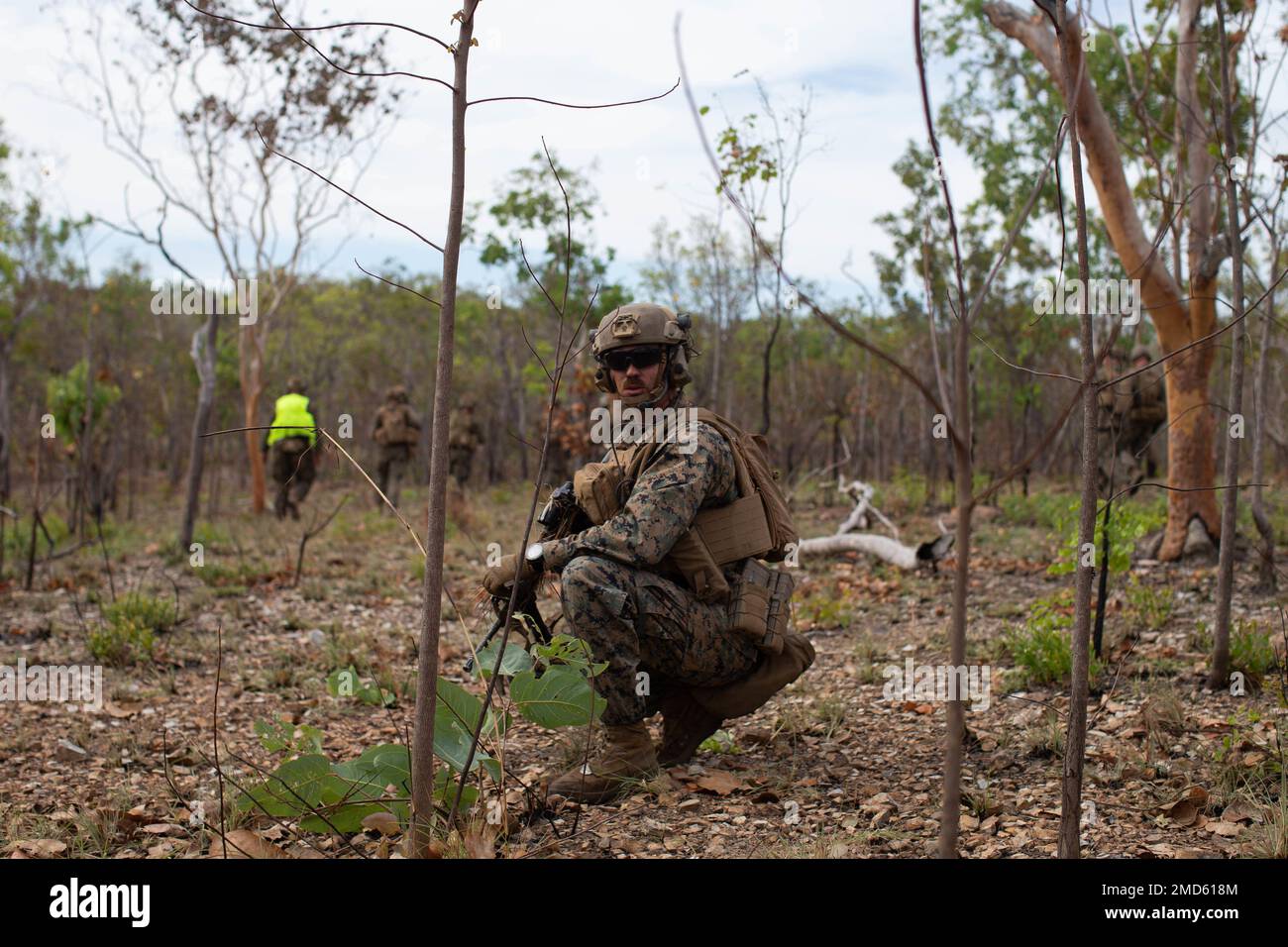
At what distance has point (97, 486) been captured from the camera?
10.1 meters

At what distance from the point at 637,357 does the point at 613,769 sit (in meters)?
1.30

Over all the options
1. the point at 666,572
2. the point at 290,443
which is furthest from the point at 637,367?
the point at 290,443

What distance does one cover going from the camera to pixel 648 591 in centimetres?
325

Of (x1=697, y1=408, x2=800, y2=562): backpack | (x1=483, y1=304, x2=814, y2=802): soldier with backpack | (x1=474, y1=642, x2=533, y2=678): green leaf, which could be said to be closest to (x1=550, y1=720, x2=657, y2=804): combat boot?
(x1=483, y1=304, x2=814, y2=802): soldier with backpack

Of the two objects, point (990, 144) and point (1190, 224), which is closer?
point (1190, 224)

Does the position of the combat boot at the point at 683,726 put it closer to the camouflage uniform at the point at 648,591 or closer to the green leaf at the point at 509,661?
the camouflage uniform at the point at 648,591

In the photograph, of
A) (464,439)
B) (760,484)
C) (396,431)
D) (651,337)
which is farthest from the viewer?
(464,439)

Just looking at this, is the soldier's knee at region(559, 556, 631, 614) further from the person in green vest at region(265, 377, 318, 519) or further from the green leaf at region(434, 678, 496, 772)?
the person in green vest at region(265, 377, 318, 519)

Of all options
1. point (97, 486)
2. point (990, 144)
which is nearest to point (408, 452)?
point (97, 486)

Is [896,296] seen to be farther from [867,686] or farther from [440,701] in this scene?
[440,701]

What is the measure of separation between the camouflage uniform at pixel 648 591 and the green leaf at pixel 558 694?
557 millimetres

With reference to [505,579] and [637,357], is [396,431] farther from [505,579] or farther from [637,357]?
[505,579]
